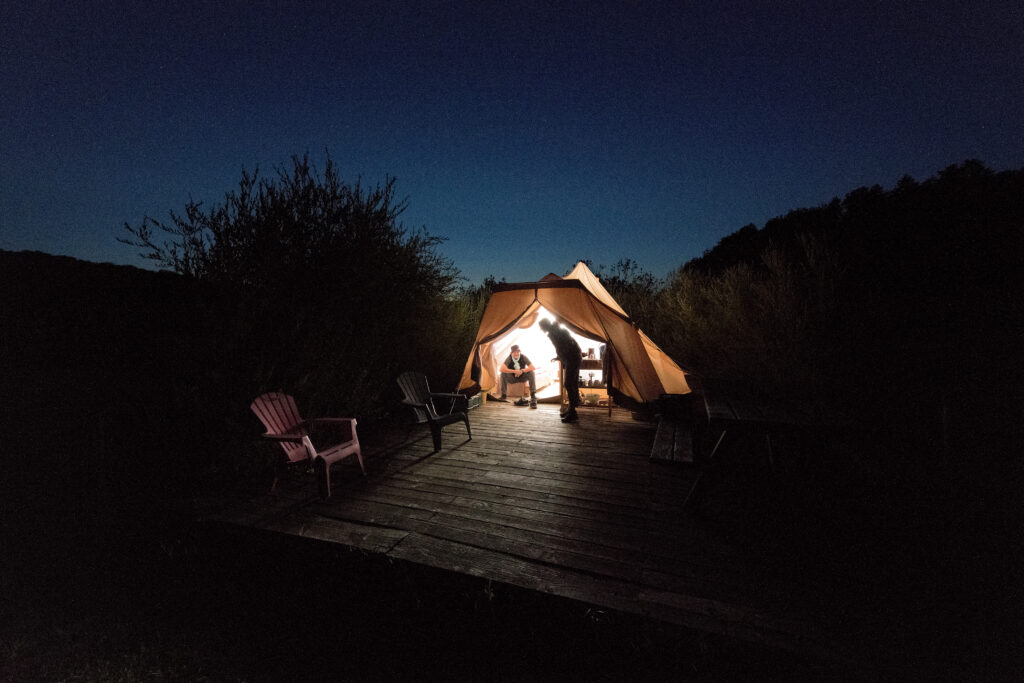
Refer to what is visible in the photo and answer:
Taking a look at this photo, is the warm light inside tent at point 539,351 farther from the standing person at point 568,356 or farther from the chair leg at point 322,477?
the chair leg at point 322,477

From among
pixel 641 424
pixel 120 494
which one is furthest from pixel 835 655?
pixel 120 494

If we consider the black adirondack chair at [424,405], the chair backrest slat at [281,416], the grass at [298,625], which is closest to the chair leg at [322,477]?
the chair backrest slat at [281,416]

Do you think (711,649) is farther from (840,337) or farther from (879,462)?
(840,337)

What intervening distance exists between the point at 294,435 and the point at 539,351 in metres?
5.78

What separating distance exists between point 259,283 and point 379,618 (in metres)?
4.27

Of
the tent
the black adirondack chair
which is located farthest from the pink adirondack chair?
the tent

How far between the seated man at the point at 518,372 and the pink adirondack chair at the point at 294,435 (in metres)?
3.54

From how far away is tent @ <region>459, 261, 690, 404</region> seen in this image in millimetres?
5781

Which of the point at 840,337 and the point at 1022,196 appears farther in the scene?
the point at 1022,196

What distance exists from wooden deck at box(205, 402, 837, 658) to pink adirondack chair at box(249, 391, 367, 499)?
0.27m

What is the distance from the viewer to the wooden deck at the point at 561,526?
1917mm

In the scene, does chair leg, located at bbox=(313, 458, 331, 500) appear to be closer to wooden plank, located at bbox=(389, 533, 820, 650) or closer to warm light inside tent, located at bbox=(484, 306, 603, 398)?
wooden plank, located at bbox=(389, 533, 820, 650)

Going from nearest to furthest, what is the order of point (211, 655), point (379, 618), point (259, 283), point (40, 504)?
point (211, 655)
point (379, 618)
point (40, 504)
point (259, 283)

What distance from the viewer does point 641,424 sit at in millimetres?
5371
